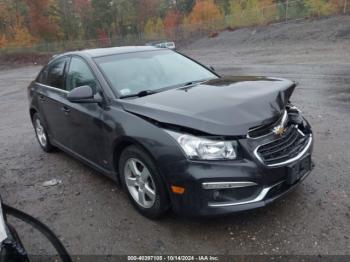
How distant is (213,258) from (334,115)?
458 cm

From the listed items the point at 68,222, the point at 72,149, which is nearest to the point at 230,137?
the point at 68,222

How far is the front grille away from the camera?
9.80 feet

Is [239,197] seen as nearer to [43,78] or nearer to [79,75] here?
[79,75]

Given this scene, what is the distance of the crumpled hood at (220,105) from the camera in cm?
296

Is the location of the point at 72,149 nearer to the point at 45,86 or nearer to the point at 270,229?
the point at 45,86

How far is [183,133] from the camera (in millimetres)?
3016

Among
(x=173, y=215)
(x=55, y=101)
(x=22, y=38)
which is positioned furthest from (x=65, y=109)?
(x=22, y=38)

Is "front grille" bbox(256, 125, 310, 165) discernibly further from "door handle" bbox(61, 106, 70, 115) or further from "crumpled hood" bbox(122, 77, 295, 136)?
"door handle" bbox(61, 106, 70, 115)

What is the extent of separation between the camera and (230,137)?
293 cm

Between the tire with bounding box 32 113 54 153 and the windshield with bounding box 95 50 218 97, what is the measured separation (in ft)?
6.72

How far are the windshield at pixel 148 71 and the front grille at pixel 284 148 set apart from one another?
1.42 metres

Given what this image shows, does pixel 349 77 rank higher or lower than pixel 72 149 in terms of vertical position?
lower

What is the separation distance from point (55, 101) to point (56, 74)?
0.48m

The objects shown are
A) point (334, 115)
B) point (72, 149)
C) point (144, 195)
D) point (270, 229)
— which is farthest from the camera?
point (334, 115)
